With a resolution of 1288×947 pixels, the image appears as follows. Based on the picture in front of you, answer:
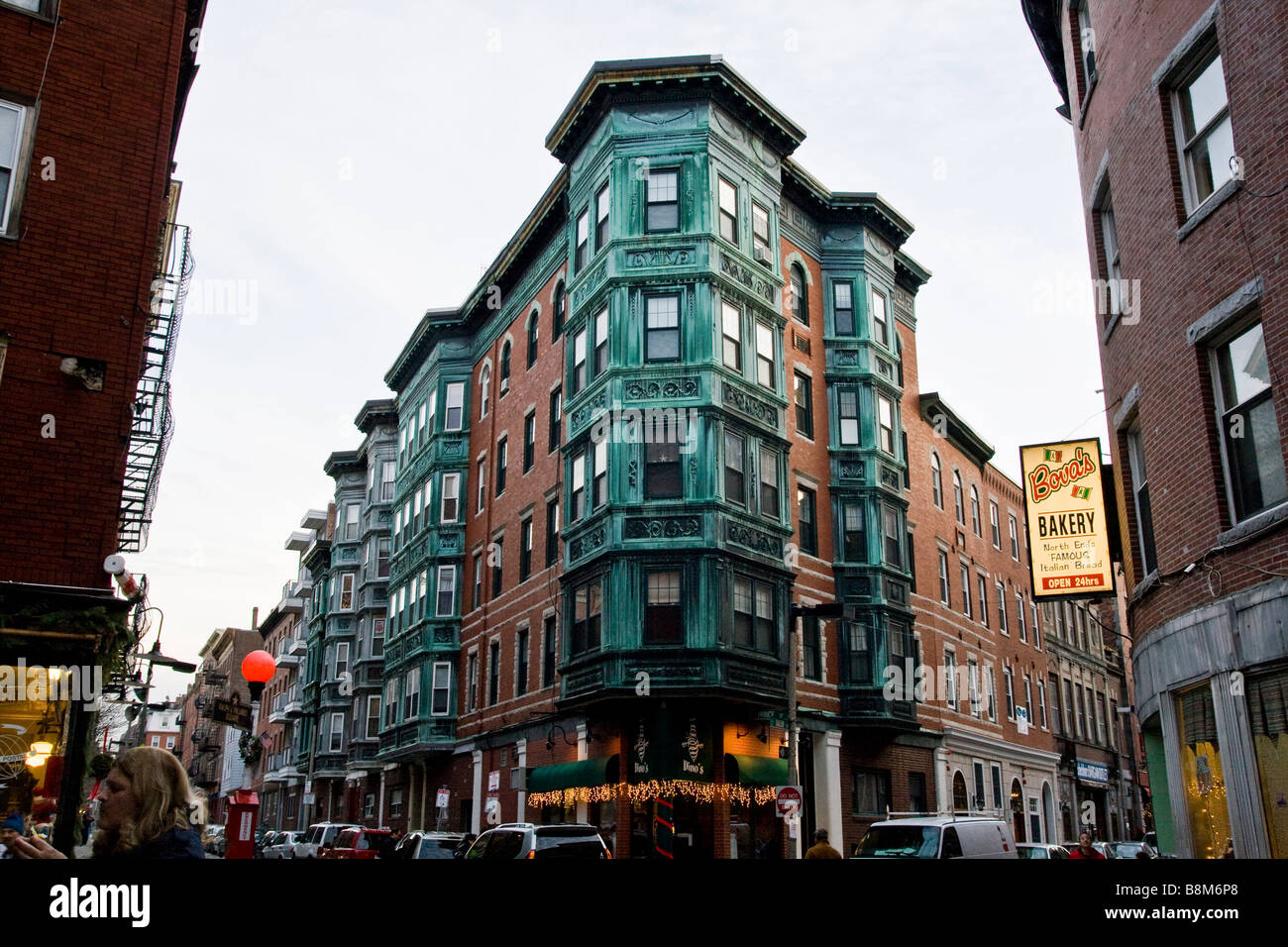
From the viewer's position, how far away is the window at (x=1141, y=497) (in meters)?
15.8

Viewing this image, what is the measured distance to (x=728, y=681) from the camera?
26953 mm

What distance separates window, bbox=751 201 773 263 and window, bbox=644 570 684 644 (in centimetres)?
1031

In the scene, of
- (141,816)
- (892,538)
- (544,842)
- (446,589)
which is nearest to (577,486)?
(892,538)

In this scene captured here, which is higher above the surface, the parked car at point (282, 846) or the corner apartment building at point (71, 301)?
the corner apartment building at point (71, 301)

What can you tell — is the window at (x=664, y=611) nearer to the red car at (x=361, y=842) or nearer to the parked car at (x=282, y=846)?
the red car at (x=361, y=842)

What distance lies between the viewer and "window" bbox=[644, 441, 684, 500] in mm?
28359

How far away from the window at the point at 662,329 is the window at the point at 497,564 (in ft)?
36.1

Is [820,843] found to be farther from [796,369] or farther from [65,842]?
[796,369]

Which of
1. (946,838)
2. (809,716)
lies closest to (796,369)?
(809,716)

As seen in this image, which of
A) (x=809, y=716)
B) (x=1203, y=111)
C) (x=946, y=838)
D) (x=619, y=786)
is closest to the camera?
(x=1203, y=111)

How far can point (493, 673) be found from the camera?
36.9 meters

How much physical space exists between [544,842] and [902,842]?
582cm

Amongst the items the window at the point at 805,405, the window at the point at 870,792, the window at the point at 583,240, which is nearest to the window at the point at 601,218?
the window at the point at 583,240
